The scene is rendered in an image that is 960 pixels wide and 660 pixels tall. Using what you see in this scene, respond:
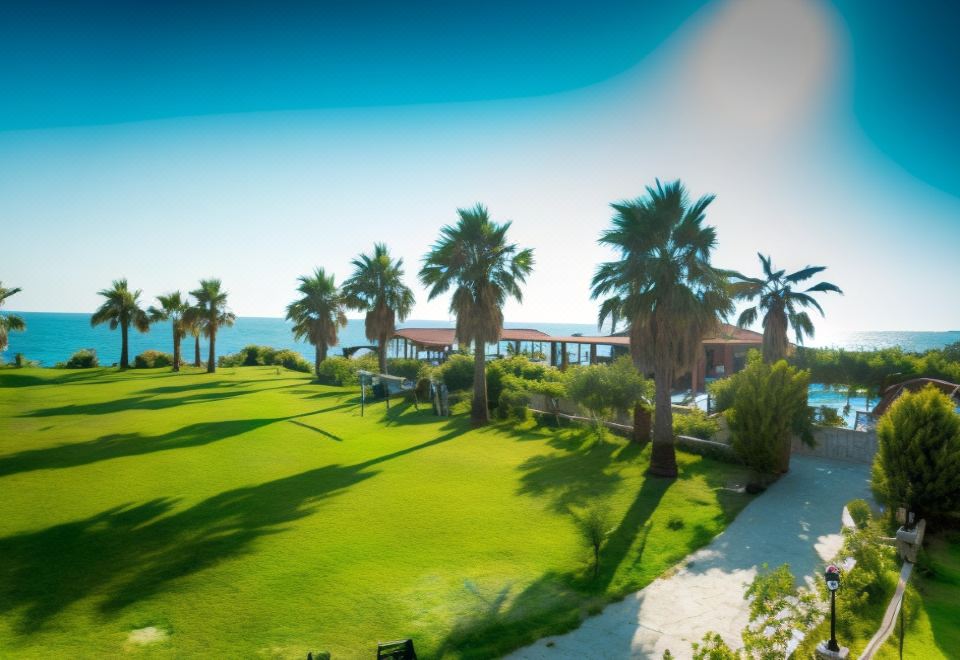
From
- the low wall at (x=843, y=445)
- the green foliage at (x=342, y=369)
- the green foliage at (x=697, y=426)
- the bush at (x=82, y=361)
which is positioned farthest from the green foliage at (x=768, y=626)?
the bush at (x=82, y=361)

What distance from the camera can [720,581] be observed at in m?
9.02

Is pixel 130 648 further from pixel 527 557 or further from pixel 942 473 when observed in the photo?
pixel 942 473

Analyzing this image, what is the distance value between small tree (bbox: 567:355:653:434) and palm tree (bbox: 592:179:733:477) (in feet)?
15.2

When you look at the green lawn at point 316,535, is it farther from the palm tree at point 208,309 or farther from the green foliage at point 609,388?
the palm tree at point 208,309

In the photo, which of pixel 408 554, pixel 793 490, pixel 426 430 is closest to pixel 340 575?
pixel 408 554

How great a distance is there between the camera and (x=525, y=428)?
24328 mm

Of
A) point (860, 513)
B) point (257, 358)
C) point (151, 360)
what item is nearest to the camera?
Answer: point (860, 513)

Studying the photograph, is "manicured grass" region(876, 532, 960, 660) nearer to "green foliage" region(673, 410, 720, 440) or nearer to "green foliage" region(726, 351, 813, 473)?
"green foliage" region(726, 351, 813, 473)

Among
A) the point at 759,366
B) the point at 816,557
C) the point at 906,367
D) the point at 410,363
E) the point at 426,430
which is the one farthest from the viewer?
the point at 410,363

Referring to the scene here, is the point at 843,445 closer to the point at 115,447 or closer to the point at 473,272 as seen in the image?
the point at 473,272

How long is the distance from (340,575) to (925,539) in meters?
12.5

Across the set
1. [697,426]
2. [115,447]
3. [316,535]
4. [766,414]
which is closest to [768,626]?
[316,535]

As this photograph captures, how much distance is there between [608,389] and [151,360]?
5361 cm

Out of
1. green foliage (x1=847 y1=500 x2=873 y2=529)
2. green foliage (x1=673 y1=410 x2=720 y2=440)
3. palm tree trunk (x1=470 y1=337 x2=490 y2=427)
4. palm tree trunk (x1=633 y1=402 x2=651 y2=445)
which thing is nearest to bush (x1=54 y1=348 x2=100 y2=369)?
palm tree trunk (x1=470 y1=337 x2=490 y2=427)
